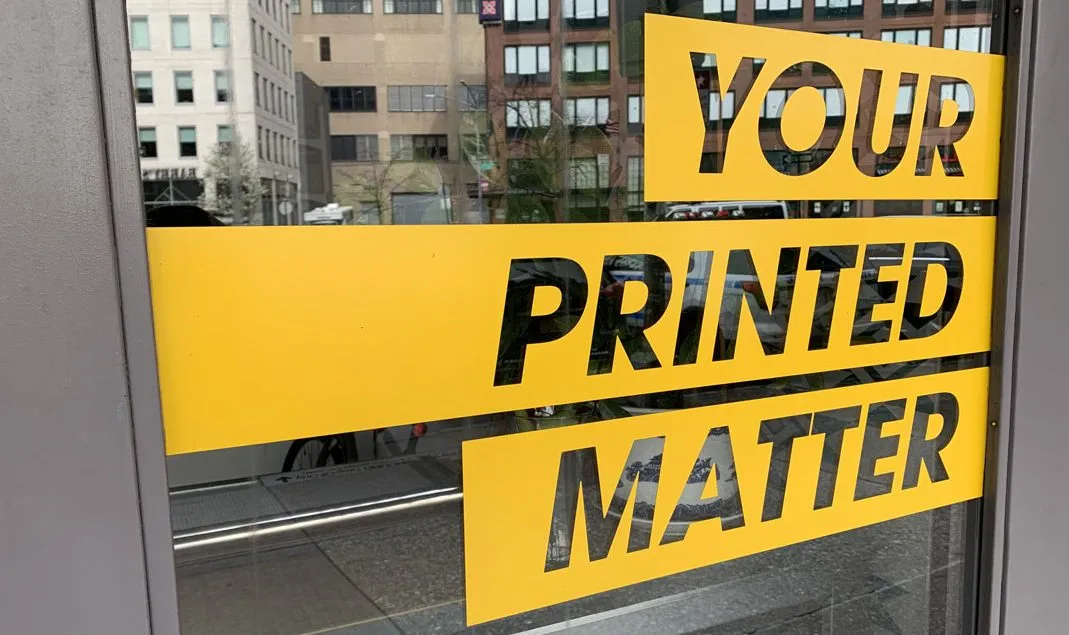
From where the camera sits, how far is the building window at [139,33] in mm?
1049

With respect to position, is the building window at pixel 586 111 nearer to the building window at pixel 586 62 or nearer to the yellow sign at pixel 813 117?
the building window at pixel 586 62

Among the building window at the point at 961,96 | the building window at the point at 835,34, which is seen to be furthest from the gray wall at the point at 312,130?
the building window at the point at 961,96

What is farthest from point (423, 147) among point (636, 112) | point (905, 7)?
point (905, 7)

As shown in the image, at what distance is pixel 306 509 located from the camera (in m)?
2.44

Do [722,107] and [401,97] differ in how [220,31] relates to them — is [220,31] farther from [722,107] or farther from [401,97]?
[722,107]

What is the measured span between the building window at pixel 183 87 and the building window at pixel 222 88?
0.08 m

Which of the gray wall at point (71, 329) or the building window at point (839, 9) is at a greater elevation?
the building window at point (839, 9)

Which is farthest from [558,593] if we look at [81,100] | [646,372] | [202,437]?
[81,100]

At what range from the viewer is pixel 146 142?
1106 millimetres

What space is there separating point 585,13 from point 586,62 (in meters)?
0.11

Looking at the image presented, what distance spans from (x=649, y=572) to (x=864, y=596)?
1168 millimetres

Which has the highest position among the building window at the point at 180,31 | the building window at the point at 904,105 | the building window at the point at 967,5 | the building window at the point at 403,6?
the building window at the point at 967,5

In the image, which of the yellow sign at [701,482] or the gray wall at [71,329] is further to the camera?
the yellow sign at [701,482]

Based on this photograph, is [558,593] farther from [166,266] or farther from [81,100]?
[81,100]
